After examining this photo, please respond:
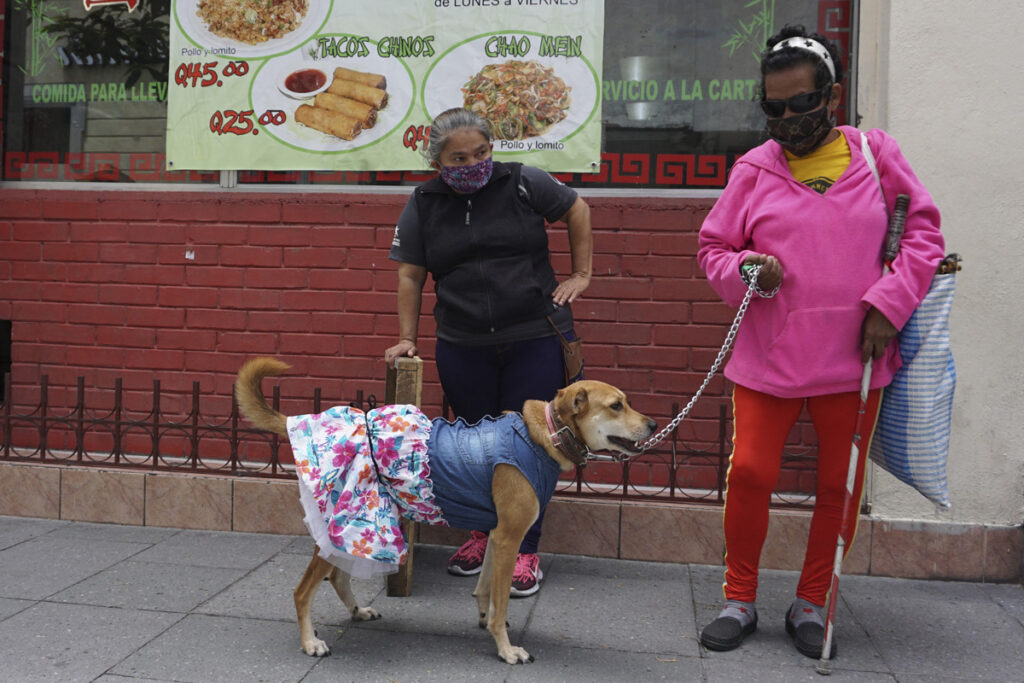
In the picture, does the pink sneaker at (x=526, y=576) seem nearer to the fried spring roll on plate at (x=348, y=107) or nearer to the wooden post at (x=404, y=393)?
the wooden post at (x=404, y=393)

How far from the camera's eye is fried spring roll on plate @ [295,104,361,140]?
5477 millimetres

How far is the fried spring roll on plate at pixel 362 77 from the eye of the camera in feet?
17.9

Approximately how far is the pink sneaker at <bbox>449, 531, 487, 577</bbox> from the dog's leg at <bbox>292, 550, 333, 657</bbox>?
1112 mm

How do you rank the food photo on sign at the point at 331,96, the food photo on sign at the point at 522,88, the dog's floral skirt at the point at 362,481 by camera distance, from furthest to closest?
1. the food photo on sign at the point at 331,96
2. the food photo on sign at the point at 522,88
3. the dog's floral skirt at the point at 362,481

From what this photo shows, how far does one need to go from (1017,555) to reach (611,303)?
2.52 metres

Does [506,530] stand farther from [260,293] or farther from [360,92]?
[360,92]

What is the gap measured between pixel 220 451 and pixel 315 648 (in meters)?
2.41

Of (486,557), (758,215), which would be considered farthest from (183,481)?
(758,215)

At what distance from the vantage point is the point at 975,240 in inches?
181

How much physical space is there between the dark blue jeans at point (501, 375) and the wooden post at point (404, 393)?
0.21m

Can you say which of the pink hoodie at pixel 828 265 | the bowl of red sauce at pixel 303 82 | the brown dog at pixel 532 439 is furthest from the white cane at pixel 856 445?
the bowl of red sauce at pixel 303 82

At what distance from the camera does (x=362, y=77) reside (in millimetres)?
5465

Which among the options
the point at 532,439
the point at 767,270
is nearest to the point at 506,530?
the point at 532,439

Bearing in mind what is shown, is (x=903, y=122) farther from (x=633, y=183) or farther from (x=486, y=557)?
(x=486, y=557)
